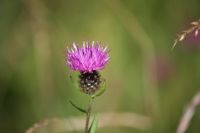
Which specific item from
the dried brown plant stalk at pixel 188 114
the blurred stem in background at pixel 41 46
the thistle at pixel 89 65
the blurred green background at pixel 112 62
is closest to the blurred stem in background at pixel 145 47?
the blurred green background at pixel 112 62

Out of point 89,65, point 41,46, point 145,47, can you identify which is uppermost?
point 41,46

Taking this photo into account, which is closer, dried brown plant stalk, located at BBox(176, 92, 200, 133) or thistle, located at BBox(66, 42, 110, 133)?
thistle, located at BBox(66, 42, 110, 133)

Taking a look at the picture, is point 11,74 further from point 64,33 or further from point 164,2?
point 164,2

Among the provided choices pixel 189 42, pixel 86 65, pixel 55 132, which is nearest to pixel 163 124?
pixel 189 42

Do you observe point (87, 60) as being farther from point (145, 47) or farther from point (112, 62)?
point (112, 62)

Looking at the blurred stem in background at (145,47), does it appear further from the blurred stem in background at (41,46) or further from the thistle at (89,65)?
the thistle at (89,65)

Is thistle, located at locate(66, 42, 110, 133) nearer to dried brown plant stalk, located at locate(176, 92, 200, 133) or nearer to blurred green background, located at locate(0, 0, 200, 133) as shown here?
dried brown plant stalk, located at locate(176, 92, 200, 133)

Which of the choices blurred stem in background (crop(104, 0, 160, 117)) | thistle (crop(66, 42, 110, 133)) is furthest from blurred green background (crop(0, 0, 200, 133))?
thistle (crop(66, 42, 110, 133))

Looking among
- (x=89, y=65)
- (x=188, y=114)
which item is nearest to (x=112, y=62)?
(x=188, y=114)
